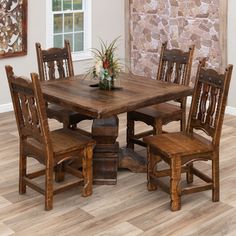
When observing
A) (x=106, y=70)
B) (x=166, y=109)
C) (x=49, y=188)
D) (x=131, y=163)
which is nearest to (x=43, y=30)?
(x=166, y=109)

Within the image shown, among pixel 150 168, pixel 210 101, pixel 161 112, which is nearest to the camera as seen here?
pixel 210 101

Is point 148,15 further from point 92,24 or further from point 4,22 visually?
point 4,22

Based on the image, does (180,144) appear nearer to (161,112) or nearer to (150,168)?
(150,168)

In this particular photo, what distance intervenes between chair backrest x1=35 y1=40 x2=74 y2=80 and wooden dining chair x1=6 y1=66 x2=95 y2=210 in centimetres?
114

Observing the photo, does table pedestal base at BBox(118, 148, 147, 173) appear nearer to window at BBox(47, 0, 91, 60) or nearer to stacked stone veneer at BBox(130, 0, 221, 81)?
stacked stone veneer at BBox(130, 0, 221, 81)

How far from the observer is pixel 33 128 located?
358 centimetres

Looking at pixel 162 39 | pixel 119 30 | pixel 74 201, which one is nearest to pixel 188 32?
pixel 162 39

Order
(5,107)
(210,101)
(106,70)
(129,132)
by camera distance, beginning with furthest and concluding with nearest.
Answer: (5,107), (129,132), (106,70), (210,101)

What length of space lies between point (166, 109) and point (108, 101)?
1.04 meters

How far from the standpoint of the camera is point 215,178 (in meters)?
3.78

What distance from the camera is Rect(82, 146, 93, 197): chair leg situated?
3766 millimetres

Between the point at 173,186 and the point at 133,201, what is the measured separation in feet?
1.29

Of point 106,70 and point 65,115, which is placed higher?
point 106,70

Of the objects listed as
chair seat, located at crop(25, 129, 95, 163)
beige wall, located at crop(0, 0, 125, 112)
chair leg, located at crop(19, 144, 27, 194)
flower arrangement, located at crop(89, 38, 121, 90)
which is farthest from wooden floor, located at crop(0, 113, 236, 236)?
beige wall, located at crop(0, 0, 125, 112)
